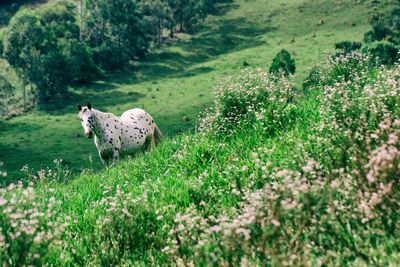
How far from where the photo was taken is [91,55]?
101m

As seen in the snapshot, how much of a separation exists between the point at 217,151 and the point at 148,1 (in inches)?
4489

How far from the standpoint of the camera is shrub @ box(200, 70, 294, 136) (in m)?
11.3

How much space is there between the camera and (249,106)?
39.3 ft

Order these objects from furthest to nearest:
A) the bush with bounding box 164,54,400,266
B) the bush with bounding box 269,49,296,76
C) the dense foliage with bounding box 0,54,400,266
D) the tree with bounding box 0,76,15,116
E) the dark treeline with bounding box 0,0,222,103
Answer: the dark treeline with bounding box 0,0,222,103, the tree with bounding box 0,76,15,116, the bush with bounding box 269,49,296,76, the dense foliage with bounding box 0,54,400,266, the bush with bounding box 164,54,400,266

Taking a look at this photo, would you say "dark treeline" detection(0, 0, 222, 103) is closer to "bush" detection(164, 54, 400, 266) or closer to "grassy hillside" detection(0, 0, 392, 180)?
"grassy hillside" detection(0, 0, 392, 180)

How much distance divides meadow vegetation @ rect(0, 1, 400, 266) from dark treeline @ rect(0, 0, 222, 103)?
79.6 metres

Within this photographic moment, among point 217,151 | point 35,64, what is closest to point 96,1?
point 35,64

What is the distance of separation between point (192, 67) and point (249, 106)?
83779mm

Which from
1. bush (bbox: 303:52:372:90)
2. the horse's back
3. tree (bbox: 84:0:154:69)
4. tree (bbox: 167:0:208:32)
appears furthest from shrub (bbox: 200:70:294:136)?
tree (bbox: 167:0:208:32)

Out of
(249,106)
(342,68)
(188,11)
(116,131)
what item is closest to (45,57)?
(188,11)

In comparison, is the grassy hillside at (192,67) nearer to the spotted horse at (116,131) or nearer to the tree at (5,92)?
the tree at (5,92)

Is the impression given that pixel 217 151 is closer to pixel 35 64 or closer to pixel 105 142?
pixel 105 142

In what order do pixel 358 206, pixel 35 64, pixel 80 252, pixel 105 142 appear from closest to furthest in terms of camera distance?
pixel 358 206 → pixel 80 252 → pixel 105 142 → pixel 35 64

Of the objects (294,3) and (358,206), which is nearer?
(358,206)
